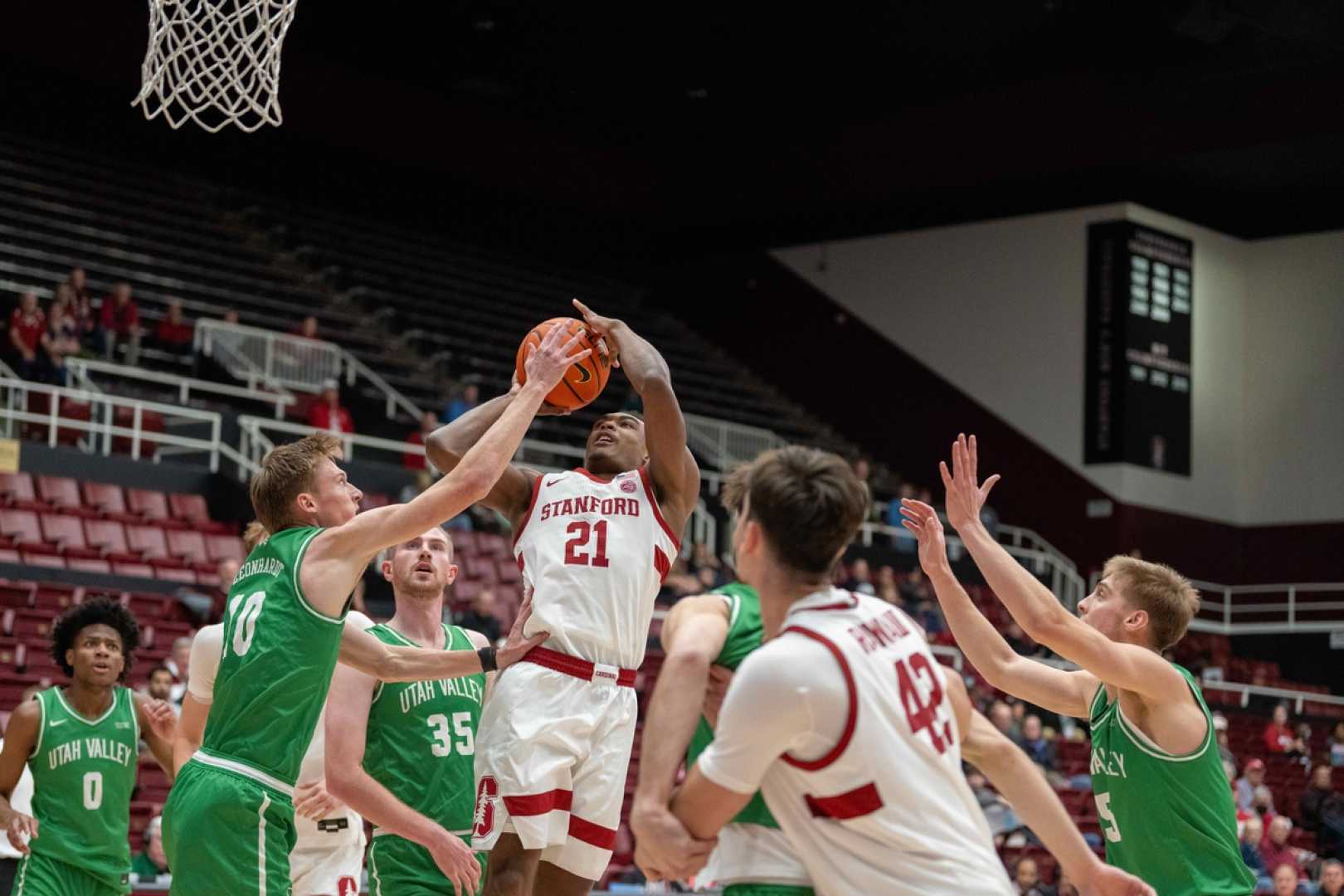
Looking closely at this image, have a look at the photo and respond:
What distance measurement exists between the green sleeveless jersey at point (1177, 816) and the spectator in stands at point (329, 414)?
13.4 m

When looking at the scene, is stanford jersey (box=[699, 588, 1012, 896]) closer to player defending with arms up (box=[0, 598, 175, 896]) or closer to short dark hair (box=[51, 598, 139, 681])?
player defending with arms up (box=[0, 598, 175, 896])

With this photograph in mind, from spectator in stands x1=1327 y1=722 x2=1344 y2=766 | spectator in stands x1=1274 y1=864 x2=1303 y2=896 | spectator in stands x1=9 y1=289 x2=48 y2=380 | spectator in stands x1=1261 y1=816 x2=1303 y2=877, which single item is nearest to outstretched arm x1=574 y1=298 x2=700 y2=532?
spectator in stands x1=1274 y1=864 x2=1303 y2=896

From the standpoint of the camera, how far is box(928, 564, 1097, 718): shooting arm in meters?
5.22

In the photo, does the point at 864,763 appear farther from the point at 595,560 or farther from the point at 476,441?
the point at 476,441

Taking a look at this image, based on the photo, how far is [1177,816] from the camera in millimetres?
5492

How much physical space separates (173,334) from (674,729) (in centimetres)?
1671

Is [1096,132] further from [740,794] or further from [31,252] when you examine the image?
[740,794]

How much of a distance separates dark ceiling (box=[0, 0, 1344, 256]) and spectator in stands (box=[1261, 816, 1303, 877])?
8718mm

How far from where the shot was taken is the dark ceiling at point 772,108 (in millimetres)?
21719

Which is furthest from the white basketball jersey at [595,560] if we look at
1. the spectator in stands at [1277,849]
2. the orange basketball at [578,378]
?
the spectator in stands at [1277,849]

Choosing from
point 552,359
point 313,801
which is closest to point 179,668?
point 313,801

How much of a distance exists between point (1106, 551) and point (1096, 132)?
19.2 feet

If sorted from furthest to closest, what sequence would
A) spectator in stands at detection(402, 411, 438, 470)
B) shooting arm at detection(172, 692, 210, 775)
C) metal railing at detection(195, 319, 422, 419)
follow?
metal railing at detection(195, 319, 422, 419)
spectator in stands at detection(402, 411, 438, 470)
shooting arm at detection(172, 692, 210, 775)

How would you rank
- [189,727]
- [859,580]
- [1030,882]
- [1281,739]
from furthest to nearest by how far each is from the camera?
[1281,739]
[859,580]
[1030,882]
[189,727]
